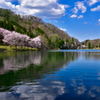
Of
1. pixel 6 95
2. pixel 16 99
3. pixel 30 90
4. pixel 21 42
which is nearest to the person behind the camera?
pixel 16 99

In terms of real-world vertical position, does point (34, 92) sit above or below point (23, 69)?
below

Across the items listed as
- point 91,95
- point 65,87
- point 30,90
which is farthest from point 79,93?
point 30,90

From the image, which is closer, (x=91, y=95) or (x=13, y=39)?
(x=91, y=95)

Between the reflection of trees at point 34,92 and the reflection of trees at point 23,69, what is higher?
the reflection of trees at point 23,69

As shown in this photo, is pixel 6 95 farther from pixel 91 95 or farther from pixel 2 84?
pixel 91 95

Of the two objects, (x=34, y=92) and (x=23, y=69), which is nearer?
(x=34, y=92)

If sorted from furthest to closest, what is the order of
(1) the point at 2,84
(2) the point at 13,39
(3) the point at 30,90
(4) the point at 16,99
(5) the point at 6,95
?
(2) the point at 13,39 < (1) the point at 2,84 < (3) the point at 30,90 < (5) the point at 6,95 < (4) the point at 16,99

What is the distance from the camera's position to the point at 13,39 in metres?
149

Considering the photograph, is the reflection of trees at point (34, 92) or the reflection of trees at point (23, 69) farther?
the reflection of trees at point (23, 69)

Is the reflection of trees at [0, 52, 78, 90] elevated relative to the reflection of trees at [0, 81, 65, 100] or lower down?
elevated

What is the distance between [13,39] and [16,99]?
13701 cm

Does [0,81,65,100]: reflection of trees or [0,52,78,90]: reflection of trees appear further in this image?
[0,52,78,90]: reflection of trees

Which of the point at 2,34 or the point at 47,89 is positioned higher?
the point at 2,34

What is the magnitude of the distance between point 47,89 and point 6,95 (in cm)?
398
